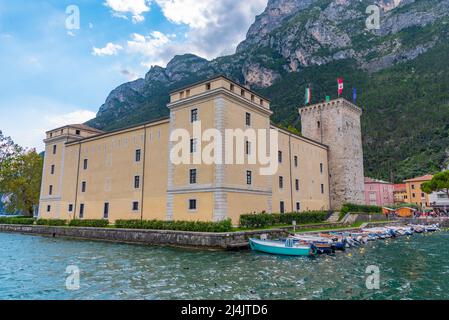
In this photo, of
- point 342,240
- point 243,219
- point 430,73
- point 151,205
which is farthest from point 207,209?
point 430,73

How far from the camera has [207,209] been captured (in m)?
27.6

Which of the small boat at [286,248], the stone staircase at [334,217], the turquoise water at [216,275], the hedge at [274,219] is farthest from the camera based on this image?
the stone staircase at [334,217]

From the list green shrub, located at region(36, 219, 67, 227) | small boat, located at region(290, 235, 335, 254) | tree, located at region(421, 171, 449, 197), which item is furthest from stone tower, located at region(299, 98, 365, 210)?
green shrub, located at region(36, 219, 67, 227)

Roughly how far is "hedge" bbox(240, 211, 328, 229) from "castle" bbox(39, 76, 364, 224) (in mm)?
1400

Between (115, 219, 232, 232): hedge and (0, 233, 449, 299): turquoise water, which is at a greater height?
(115, 219, 232, 232): hedge

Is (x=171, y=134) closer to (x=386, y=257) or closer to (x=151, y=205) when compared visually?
(x=151, y=205)

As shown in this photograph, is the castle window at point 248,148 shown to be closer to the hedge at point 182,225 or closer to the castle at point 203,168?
the castle at point 203,168

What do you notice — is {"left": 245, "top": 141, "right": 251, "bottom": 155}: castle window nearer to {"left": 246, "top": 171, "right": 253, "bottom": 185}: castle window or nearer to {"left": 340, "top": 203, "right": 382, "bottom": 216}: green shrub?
{"left": 246, "top": 171, "right": 253, "bottom": 185}: castle window

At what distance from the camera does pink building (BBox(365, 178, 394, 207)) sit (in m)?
82.4

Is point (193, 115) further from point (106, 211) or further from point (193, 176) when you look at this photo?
point (106, 211)

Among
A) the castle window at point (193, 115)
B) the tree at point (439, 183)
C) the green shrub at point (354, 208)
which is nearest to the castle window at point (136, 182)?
the castle window at point (193, 115)

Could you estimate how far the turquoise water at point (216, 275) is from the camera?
1195 cm

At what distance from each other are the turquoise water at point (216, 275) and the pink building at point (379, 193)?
2506 inches

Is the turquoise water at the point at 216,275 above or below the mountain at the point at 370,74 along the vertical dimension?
below
